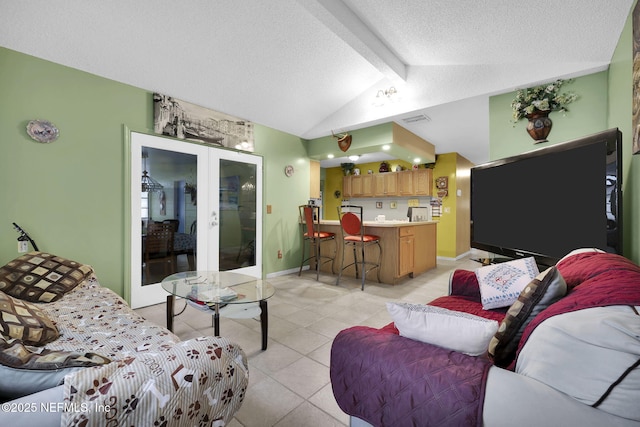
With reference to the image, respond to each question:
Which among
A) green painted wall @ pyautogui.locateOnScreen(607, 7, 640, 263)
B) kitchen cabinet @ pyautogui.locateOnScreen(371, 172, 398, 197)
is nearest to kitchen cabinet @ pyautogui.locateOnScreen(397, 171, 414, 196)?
kitchen cabinet @ pyautogui.locateOnScreen(371, 172, 398, 197)

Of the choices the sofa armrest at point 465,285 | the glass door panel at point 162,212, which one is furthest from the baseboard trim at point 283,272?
the sofa armrest at point 465,285

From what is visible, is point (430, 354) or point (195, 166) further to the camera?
point (195, 166)

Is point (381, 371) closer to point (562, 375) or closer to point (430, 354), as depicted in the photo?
point (430, 354)

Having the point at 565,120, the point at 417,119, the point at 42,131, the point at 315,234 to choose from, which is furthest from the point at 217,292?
the point at 417,119

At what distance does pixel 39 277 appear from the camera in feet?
6.76

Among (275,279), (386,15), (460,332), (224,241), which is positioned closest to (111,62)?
(224,241)

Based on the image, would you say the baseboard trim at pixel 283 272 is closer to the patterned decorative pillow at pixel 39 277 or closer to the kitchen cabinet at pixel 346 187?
the patterned decorative pillow at pixel 39 277

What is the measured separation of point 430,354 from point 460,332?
0.45 feet

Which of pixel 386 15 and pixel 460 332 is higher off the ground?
pixel 386 15

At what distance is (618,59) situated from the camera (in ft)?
6.57

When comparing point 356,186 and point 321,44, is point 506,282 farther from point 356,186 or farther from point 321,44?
point 356,186

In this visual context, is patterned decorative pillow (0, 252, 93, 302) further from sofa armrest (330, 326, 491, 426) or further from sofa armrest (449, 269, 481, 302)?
sofa armrest (449, 269, 481, 302)

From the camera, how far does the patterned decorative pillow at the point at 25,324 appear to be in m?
1.16

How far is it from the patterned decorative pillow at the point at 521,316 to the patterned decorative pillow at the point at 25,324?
77.9 inches
